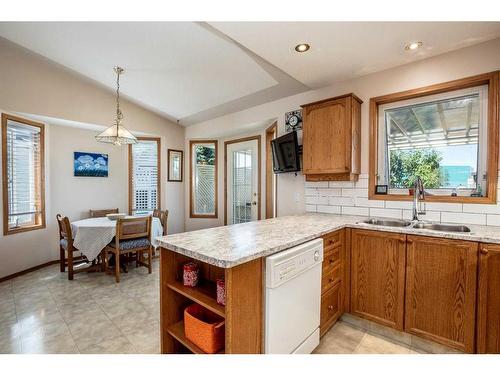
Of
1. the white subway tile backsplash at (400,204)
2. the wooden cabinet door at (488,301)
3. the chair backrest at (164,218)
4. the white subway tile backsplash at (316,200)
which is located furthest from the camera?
the chair backrest at (164,218)

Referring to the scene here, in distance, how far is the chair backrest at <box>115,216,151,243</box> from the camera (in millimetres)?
3051

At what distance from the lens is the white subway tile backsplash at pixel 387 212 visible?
2.34 metres

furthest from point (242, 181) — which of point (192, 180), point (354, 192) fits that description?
point (354, 192)

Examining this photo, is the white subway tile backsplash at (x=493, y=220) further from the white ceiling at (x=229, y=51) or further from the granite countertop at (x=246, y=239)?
the white ceiling at (x=229, y=51)

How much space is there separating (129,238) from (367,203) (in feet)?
9.76

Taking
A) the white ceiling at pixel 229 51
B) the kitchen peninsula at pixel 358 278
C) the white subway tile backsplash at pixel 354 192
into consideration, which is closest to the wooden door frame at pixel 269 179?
the white ceiling at pixel 229 51

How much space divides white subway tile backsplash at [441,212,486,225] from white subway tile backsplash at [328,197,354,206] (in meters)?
0.79

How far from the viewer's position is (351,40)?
1.93m

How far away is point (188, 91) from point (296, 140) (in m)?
1.75

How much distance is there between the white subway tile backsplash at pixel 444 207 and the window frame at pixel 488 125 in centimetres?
3

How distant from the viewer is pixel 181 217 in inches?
191

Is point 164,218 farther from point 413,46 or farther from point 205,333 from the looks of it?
point 413,46

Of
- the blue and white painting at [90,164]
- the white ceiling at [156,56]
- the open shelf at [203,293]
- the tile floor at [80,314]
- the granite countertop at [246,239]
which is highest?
the white ceiling at [156,56]

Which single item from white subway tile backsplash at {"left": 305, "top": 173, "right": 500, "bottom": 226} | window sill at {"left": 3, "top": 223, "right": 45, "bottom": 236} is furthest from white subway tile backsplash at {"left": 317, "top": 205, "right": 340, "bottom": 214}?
window sill at {"left": 3, "top": 223, "right": 45, "bottom": 236}
